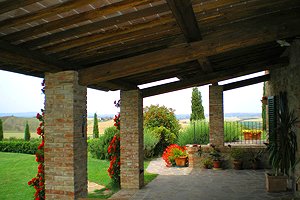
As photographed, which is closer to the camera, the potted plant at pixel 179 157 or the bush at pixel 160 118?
the potted plant at pixel 179 157

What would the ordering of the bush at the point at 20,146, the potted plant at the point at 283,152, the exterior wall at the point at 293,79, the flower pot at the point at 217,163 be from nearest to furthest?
the potted plant at the point at 283,152 < the exterior wall at the point at 293,79 < the flower pot at the point at 217,163 < the bush at the point at 20,146

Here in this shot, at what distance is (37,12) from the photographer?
2965 millimetres

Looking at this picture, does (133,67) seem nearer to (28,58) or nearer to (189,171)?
(28,58)

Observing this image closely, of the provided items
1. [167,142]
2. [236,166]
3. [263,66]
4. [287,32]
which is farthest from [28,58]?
[167,142]

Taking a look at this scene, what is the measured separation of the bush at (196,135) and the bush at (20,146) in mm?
9311

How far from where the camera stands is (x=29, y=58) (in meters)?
4.02

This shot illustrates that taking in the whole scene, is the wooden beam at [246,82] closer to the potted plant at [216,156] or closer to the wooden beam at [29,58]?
the potted plant at [216,156]

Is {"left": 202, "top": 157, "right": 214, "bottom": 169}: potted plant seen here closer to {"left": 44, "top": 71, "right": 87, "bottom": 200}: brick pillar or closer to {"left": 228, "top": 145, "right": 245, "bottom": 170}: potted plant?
{"left": 228, "top": 145, "right": 245, "bottom": 170}: potted plant

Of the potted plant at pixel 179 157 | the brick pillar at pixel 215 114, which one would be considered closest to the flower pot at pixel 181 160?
the potted plant at pixel 179 157

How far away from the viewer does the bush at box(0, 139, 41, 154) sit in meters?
18.5

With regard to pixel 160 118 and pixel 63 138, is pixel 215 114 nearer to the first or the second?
pixel 160 118

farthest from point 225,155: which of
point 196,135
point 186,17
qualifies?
point 186,17

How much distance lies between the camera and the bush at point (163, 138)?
14.9 m

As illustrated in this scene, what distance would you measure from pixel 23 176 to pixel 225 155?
772 centimetres
